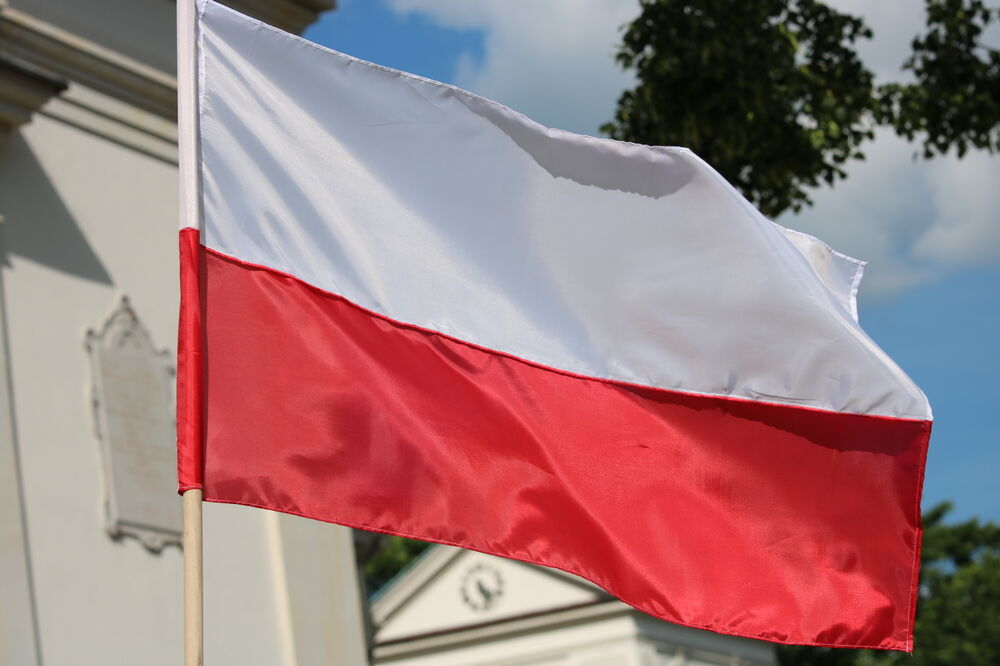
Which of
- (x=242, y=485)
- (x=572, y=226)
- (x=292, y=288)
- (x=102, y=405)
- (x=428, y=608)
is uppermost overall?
(x=428, y=608)

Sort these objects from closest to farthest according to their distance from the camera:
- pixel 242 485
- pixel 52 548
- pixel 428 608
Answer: pixel 242 485 < pixel 52 548 < pixel 428 608

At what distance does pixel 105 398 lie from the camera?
9000 mm

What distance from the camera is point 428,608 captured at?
109ft

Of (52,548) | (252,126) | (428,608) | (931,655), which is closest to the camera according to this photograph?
(252,126)

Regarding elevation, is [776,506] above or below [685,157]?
below

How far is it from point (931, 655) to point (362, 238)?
43.5 meters

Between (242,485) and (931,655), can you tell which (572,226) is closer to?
(242,485)

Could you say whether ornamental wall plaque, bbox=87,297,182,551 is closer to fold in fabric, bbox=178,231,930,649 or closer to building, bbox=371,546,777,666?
fold in fabric, bbox=178,231,930,649

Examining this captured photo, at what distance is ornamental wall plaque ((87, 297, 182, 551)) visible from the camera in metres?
8.88

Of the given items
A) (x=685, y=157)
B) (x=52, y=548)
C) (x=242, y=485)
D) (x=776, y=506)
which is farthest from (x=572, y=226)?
(x=52, y=548)

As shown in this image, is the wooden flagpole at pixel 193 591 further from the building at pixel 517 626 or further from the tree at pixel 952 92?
the building at pixel 517 626

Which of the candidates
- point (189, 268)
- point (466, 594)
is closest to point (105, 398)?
point (189, 268)

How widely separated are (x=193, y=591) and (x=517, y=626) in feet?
89.8

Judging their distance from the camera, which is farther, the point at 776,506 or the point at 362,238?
the point at 776,506
